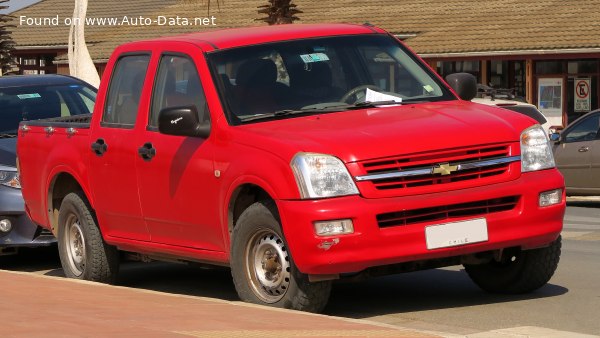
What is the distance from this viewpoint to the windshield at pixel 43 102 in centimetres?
1520

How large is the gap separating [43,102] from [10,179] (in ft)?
6.14

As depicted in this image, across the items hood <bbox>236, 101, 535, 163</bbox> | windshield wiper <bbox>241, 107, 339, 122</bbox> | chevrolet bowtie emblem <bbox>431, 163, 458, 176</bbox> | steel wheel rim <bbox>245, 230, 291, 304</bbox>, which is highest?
windshield wiper <bbox>241, 107, 339, 122</bbox>

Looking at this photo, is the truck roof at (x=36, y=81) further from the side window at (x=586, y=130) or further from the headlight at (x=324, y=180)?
the side window at (x=586, y=130)

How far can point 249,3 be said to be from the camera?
2143 inches

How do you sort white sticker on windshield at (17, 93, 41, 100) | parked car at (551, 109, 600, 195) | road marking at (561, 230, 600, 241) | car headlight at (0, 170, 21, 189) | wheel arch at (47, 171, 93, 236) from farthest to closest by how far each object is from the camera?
parked car at (551, 109, 600, 195) < road marking at (561, 230, 600, 241) < white sticker on windshield at (17, 93, 41, 100) < car headlight at (0, 170, 21, 189) < wheel arch at (47, 171, 93, 236)

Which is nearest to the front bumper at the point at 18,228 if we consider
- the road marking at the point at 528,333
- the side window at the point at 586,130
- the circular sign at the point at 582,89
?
the road marking at the point at 528,333

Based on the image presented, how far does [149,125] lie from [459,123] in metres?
2.48

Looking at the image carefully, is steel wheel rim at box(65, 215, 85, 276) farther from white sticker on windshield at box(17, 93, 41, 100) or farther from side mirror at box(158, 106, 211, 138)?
white sticker on windshield at box(17, 93, 41, 100)

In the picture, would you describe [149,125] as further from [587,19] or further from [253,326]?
[587,19]

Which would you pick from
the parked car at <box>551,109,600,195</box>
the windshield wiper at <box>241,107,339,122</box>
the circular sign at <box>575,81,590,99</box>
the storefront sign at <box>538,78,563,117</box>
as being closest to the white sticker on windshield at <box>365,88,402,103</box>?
the windshield wiper at <box>241,107,339,122</box>

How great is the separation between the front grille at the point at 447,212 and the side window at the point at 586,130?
1382 centimetres

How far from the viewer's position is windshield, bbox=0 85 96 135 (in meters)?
15.2

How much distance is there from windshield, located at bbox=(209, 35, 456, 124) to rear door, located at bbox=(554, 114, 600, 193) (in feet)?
41.1

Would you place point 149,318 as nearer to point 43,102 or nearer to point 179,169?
point 179,169
